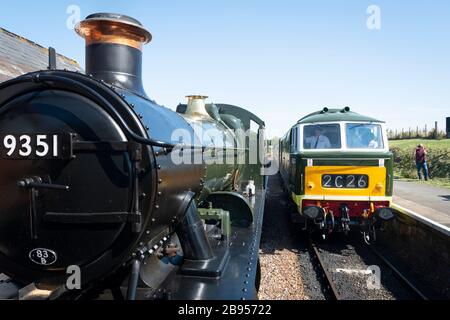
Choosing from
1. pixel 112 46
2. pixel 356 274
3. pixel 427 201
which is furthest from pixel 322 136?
pixel 112 46

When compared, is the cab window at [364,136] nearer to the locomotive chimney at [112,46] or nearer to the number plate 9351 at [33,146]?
the locomotive chimney at [112,46]

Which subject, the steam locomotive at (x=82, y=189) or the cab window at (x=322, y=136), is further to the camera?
the cab window at (x=322, y=136)

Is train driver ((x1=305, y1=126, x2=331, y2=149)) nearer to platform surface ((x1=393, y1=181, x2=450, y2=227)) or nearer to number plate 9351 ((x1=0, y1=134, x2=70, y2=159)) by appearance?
platform surface ((x1=393, y1=181, x2=450, y2=227))

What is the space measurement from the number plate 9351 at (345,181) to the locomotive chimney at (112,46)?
5605 mm

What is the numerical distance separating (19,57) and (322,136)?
26.2 ft

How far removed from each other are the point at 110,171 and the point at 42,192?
53cm

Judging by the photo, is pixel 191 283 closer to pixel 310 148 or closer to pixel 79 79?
pixel 79 79

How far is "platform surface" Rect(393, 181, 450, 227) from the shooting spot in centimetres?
935

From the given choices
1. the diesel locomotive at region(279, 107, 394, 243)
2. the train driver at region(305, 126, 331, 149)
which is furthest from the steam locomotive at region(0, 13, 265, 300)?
the train driver at region(305, 126, 331, 149)

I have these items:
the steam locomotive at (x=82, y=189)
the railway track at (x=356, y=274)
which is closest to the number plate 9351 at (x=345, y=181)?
the railway track at (x=356, y=274)

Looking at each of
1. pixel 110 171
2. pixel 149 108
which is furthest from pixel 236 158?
pixel 110 171

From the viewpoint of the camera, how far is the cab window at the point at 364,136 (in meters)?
8.59

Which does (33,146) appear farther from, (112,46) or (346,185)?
(346,185)

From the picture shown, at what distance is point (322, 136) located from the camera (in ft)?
28.9
